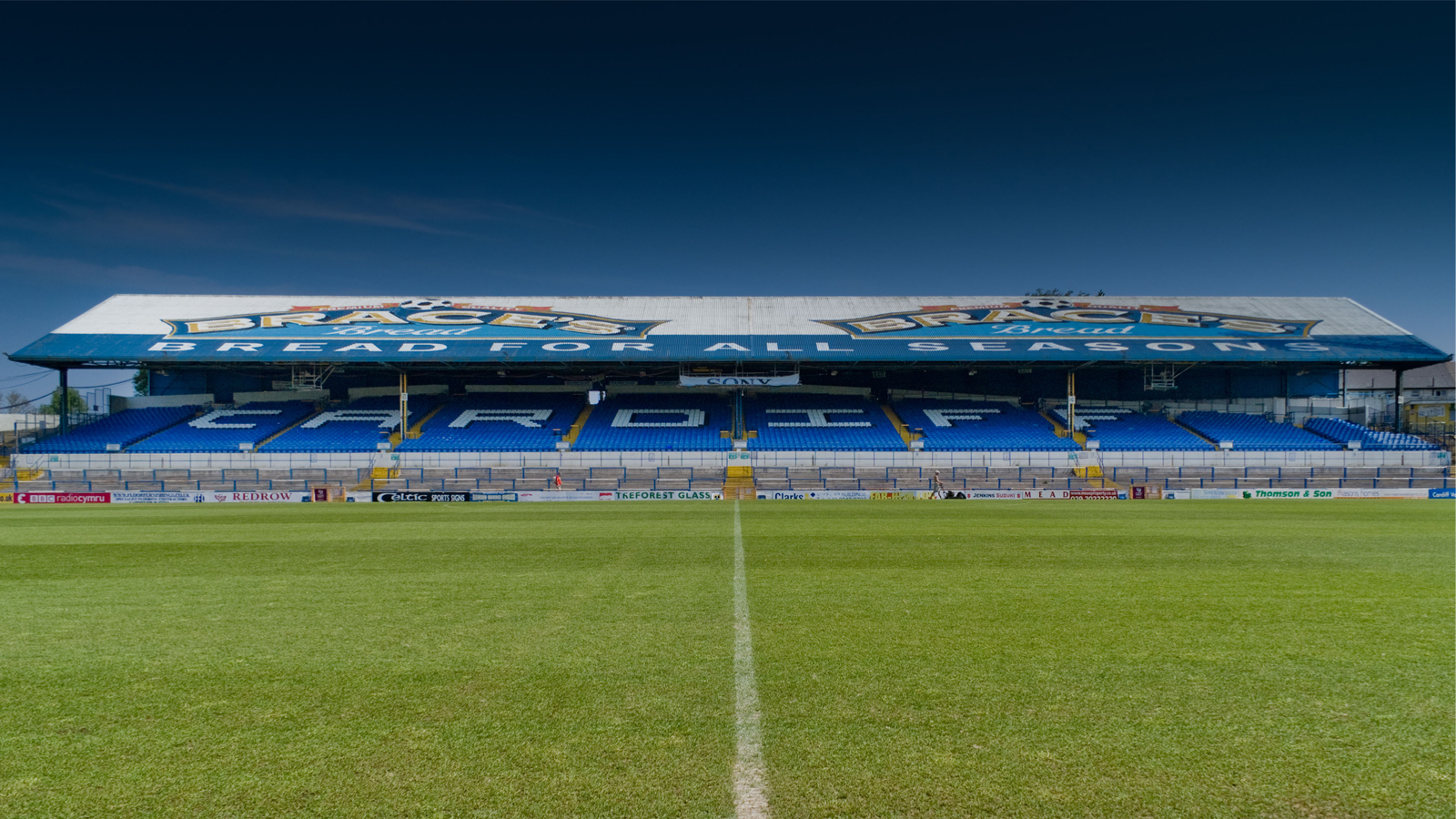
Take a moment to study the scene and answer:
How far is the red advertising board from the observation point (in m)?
23.8

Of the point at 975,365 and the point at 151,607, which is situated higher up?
the point at 975,365

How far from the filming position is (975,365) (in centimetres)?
3519

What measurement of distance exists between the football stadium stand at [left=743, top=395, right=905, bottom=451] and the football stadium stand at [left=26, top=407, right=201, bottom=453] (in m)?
30.9

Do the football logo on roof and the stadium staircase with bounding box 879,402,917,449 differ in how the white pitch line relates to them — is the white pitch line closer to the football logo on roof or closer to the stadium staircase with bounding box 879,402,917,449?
the stadium staircase with bounding box 879,402,917,449

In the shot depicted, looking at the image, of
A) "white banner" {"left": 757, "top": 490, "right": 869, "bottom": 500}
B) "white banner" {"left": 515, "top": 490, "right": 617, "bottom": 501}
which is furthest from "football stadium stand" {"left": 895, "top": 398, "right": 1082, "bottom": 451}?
"white banner" {"left": 515, "top": 490, "right": 617, "bottom": 501}

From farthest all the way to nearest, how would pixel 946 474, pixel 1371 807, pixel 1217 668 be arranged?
pixel 946 474
pixel 1217 668
pixel 1371 807

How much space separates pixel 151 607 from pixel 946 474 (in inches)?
1088

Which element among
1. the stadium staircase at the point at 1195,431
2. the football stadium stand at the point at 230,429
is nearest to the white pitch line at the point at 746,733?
the stadium staircase at the point at 1195,431

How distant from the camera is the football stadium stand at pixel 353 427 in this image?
31.8 m

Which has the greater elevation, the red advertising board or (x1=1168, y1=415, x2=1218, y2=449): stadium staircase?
(x1=1168, y1=415, x2=1218, y2=449): stadium staircase

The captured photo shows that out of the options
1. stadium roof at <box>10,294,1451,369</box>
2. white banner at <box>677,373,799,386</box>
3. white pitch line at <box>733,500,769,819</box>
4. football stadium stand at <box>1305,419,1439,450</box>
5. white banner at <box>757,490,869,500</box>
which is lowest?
white banner at <box>757,490,869,500</box>

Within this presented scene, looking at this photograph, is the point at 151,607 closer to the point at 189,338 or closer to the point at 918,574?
the point at 918,574

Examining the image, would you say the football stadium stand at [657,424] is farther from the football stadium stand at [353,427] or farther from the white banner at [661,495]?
the football stadium stand at [353,427]

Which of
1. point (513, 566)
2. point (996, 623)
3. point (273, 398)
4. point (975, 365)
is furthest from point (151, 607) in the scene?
point (273, 398)
